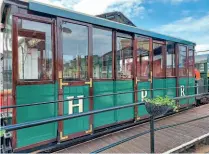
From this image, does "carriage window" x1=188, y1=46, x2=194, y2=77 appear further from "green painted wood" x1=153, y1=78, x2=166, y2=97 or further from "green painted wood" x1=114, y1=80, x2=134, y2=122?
"green painted wood" x1=114, y1=80, x2=134, y2=122

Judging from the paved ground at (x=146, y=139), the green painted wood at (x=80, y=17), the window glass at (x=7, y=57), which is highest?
the green painted wood at (x=80, y=17)

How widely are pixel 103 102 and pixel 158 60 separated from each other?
228 centimetres

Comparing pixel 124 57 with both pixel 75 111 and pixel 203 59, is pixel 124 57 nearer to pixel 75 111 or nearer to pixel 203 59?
pixel 75 111

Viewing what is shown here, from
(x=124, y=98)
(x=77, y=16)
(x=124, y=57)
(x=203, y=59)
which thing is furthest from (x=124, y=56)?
(x=203, y=59)

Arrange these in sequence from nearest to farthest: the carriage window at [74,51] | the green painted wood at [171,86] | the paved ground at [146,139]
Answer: the paved ground at [146,139] < the carriage window at [74,51] < the green painted wood at [171,86]

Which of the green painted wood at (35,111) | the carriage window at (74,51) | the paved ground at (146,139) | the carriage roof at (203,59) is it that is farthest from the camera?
the carriage roof at (203,59)

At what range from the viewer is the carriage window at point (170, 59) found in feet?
19.4

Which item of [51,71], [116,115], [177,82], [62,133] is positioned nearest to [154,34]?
[177,82]

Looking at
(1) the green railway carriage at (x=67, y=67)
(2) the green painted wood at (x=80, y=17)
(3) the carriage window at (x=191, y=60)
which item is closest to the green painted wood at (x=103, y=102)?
(1) the green railway carriage at (x=67, y=67)

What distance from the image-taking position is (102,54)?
4254mm

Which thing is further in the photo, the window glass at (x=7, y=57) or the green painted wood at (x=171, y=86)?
the green painted wood at (x=171, y=86)

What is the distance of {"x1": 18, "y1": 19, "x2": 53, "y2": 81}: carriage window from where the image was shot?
313 cm

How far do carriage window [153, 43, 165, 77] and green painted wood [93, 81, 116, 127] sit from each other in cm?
168

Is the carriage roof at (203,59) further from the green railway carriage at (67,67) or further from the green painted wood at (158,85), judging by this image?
the green railway carriage at (67,67)
